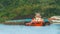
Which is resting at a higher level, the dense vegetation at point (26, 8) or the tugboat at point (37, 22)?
the dense vegetation at point (26, 8)

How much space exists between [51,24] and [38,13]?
65 centimetres

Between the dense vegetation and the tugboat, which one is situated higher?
the dense vegetation

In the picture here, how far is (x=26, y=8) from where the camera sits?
842cm

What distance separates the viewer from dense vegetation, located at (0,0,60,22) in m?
8.24

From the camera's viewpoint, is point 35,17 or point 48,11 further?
point 48,11

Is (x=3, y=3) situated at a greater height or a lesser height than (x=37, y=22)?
greater

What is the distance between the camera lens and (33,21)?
7.52 metres

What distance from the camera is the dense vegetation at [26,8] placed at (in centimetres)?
824

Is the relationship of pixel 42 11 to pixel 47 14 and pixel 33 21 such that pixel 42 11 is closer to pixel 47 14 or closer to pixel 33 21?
pixel 47 14

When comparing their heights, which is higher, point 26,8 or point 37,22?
point 26,8

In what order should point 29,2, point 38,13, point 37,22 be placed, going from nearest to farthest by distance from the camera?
point 37,22 → point 38,13 → point 29,2

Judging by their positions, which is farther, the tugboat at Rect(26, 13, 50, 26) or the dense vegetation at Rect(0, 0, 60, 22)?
the dense vegetation at Rect(0, 0, 60, 22)

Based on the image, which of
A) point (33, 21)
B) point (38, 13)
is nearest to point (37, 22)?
point (33, 21)

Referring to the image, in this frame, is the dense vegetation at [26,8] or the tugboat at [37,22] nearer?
the tugboat at [37,22]
